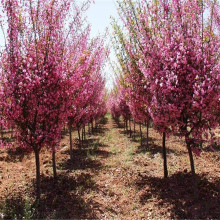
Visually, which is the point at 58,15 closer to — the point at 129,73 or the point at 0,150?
the point at 129,73

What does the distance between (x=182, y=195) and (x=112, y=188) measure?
228cm

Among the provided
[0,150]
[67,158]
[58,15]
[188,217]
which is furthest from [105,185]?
[0,150]

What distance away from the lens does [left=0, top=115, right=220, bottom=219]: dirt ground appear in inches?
224

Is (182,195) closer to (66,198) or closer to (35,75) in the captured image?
(66,198)

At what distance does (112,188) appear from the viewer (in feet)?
24.7

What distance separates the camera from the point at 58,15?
21.0ft

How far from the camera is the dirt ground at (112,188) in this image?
5684 mm


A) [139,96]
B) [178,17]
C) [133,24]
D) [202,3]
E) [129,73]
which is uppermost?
[133,24]

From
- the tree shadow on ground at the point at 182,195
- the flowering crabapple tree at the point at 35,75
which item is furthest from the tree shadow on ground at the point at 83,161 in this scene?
the flowering crabapple tree at the point at 35,75

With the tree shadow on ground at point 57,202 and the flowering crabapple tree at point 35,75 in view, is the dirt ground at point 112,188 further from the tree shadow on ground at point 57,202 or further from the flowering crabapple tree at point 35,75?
the flowering crabapple tree at point 35,75

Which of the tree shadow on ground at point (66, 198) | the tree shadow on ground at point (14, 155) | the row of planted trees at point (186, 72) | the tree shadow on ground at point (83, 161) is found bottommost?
the tree shadow on ground at point (66, 198)

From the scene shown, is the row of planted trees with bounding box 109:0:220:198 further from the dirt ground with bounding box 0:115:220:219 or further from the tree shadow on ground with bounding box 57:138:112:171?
the tree shadow on ground with bounding box 57:138:112:171

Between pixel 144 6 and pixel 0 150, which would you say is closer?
pixel 144 6

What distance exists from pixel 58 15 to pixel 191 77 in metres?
4.01
